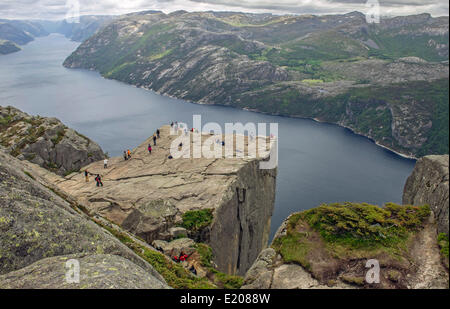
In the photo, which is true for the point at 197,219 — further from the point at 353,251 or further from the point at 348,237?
the point at 353,251

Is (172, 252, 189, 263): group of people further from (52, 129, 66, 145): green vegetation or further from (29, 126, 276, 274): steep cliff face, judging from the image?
(52, 129, 66, 145): green vegetation

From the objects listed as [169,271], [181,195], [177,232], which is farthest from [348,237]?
[181,195]

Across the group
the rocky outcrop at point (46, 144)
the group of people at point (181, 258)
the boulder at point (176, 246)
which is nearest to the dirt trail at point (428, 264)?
the group of people at point (181, 258)

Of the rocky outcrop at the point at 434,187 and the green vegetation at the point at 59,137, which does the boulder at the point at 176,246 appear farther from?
the green vegetation at the point at 59,137
